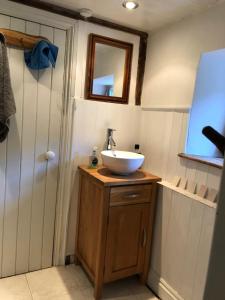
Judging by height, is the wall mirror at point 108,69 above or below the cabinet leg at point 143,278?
above

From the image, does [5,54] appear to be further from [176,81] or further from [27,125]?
[176,81]

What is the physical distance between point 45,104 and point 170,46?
1.06 metres

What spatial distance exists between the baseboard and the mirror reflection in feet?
5.03

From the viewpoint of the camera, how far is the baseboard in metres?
1.84

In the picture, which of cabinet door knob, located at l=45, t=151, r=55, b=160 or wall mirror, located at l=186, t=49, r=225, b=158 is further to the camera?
cabinet door knob, located at l=45, t=151, r=55, b=160

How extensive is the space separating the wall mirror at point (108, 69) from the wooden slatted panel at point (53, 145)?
224mm

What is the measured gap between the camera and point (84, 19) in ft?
6.48

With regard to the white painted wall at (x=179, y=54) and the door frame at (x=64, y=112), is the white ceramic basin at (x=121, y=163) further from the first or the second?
the white painted wall at (x=179, y=54)

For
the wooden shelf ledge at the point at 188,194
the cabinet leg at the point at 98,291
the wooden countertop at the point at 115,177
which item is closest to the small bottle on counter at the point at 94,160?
the wooden countertop at the point at 115,177

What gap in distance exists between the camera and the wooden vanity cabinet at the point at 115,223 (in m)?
1.81

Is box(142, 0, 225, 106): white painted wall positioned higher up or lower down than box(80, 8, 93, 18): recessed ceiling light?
lower down

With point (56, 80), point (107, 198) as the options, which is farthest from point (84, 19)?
point (107, 198)

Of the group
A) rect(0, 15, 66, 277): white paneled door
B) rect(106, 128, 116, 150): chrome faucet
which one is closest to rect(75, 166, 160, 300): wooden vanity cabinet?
rect(106, 128, 116, 150): chrome faucet

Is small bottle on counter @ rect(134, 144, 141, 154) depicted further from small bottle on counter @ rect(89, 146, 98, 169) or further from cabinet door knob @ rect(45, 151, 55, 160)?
cabinet door knob @ rect(45, 151, 55, 160)
